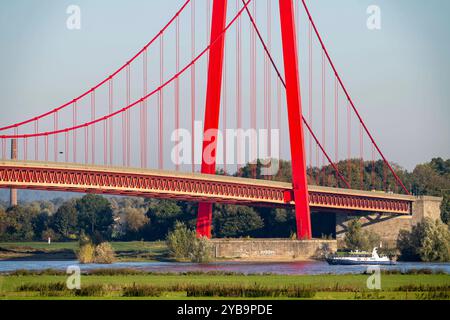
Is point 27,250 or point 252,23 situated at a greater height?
point 252,23

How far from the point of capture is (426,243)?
132m

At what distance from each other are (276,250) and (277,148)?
12640 millimetres

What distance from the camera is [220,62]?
417ft

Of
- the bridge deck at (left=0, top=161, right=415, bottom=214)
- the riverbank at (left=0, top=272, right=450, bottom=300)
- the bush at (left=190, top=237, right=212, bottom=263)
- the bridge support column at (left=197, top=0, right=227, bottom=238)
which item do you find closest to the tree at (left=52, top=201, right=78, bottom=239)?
the bridge deck at (left=0, top=161, right=415, bottom=214)

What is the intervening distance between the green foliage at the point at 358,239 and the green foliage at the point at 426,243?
9878 mm

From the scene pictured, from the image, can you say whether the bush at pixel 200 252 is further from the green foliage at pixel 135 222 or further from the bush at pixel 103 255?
the green foliage at pixel 135 222

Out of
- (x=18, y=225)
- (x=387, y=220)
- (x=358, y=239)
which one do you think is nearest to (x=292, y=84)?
(x=358, y=239)

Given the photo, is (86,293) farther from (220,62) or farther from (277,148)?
(277,148)

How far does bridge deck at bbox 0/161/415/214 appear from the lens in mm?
112438

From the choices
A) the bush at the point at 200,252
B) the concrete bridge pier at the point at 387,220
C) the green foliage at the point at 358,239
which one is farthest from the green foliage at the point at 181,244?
the concrete bridge pier at the point at 387,220

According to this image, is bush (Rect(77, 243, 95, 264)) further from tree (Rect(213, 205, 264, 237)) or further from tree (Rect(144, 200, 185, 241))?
tree (Rect(144, 200, 185, 241))

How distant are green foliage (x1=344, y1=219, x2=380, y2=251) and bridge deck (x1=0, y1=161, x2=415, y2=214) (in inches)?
152
